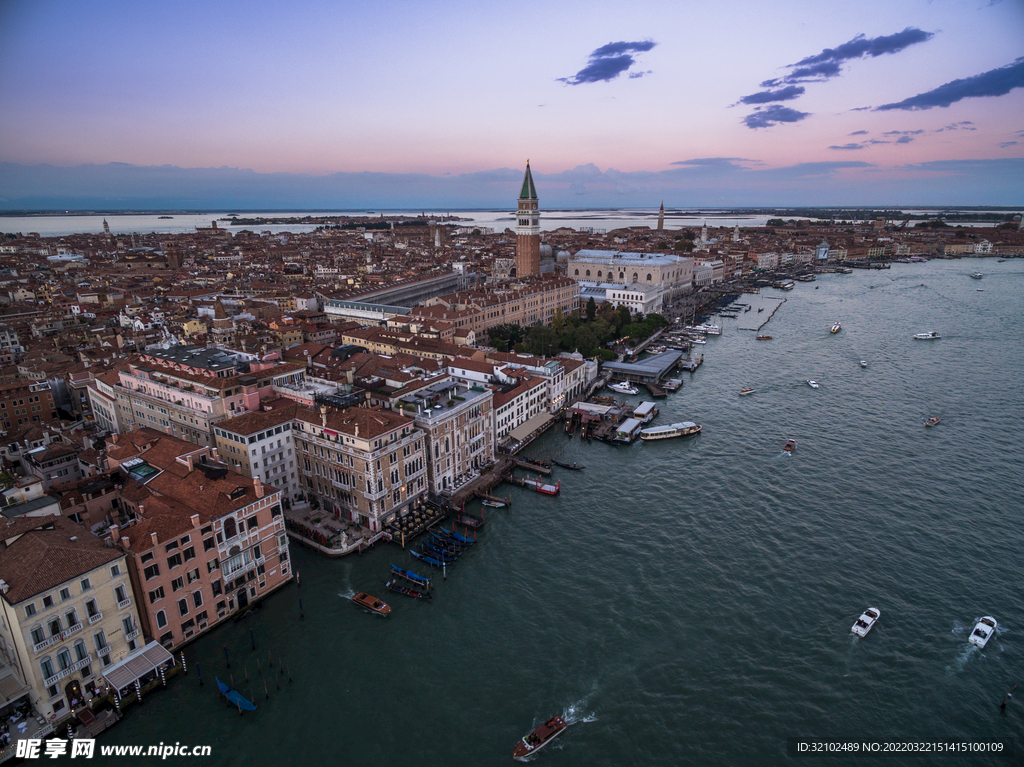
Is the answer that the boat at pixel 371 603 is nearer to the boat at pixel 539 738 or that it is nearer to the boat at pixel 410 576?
the boat at pixel 410 576

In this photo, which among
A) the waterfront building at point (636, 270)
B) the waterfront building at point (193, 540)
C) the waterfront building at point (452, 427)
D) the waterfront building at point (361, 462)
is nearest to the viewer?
the waterfront building at point (193, 540)

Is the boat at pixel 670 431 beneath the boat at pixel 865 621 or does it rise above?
above

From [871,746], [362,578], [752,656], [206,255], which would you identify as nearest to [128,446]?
[362,578]

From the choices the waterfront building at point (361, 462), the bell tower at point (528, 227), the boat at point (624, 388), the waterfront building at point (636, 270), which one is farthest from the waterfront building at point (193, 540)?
the waterfront building at point (636, 270)

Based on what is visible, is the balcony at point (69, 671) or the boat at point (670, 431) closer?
the balcony at point (69, 671)

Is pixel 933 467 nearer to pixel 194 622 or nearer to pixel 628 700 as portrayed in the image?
pixel 628 700

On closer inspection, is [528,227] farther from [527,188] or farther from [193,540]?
[193,540]
